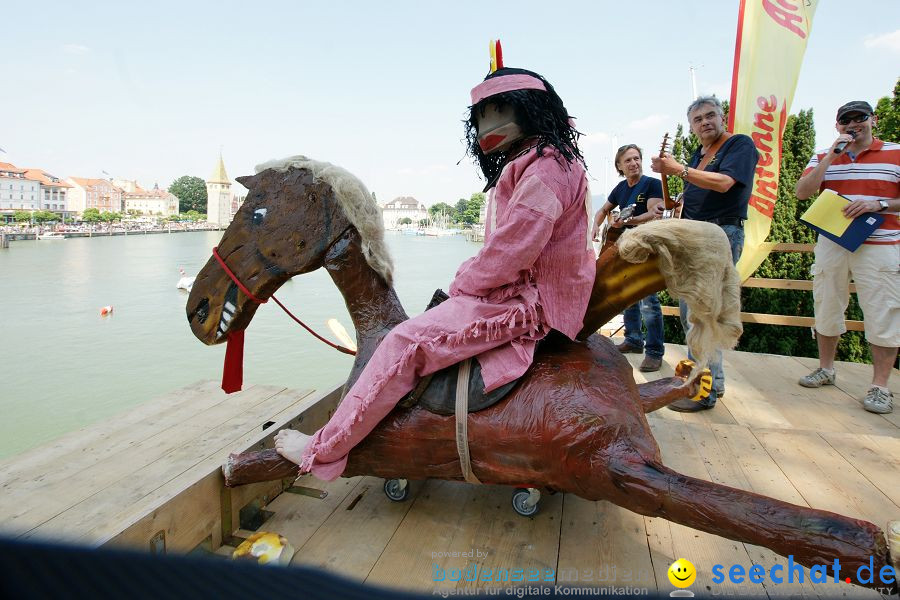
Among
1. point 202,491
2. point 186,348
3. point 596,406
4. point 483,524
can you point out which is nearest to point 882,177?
point 596,406

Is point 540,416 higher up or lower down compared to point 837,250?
lower down

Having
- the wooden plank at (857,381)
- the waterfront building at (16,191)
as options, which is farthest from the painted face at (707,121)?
the waterfront building at (16,191)

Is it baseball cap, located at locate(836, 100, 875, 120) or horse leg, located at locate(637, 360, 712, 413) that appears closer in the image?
horse leg, located at locate(637, 360, 712, 413)

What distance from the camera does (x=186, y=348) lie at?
832 cm

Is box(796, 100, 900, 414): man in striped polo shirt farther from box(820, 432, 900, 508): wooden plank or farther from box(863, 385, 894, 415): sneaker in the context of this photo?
box(820, 432, 900, 508): wooden plank

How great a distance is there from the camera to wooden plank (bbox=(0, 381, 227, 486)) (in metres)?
2.94

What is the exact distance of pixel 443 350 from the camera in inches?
61.4

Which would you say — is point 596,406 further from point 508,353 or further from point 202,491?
point 202,491

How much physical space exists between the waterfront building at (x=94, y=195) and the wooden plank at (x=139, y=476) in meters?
87.8

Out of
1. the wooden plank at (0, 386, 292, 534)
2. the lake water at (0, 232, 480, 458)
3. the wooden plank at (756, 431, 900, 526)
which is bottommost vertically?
the lake water at (0, 232, 480, 458)

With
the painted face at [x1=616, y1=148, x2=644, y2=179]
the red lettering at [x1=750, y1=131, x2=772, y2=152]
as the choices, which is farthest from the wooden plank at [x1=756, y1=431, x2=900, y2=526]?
the red lettering at [x1=750, y1=131, x2=772, y2=152]

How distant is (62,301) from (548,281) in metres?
13.9

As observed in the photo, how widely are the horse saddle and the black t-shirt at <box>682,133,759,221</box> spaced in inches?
80.3

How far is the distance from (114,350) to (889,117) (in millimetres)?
10675
